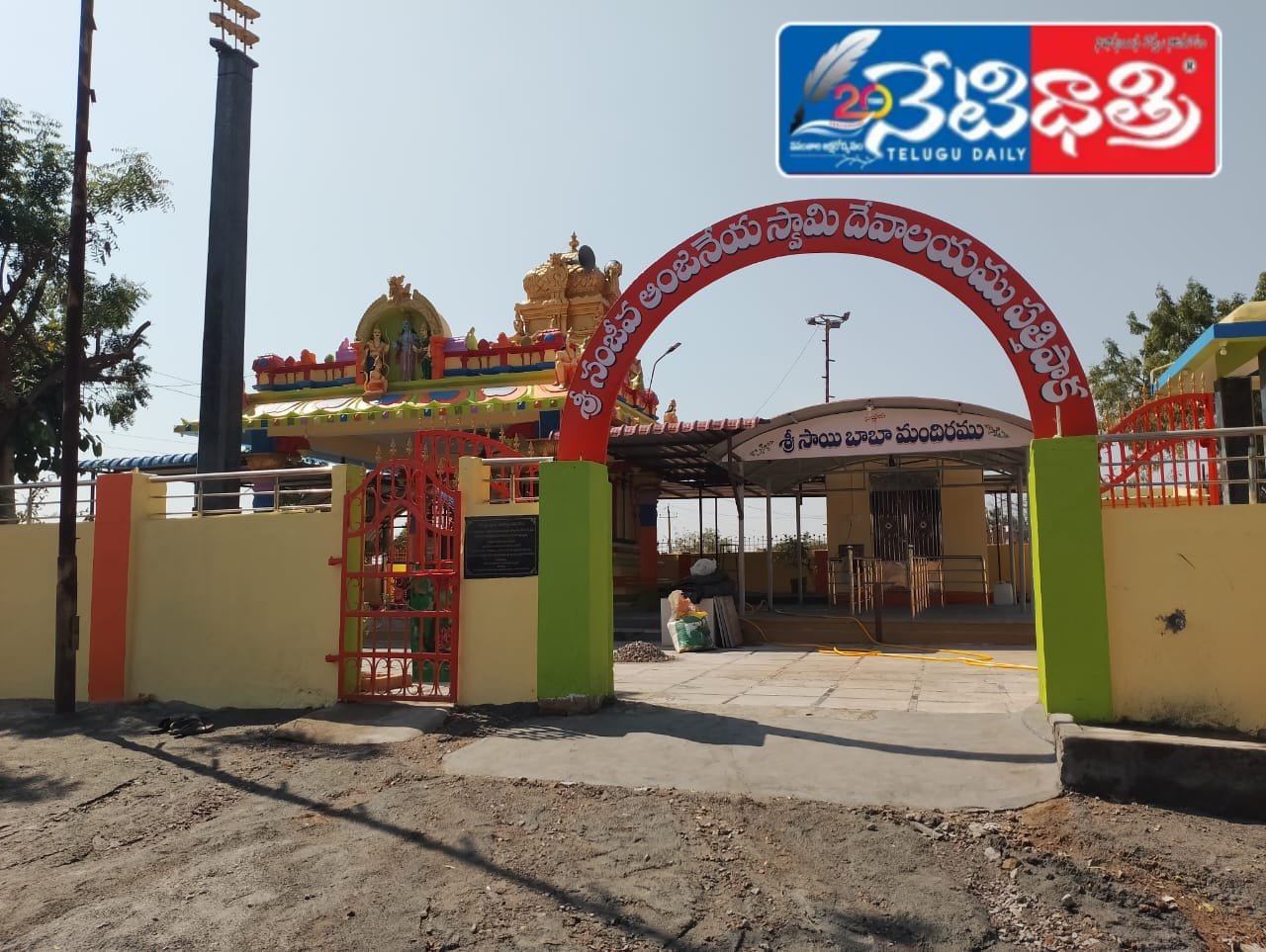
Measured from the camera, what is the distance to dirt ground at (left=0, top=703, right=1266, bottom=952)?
4.02m

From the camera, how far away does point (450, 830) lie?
5.10 m

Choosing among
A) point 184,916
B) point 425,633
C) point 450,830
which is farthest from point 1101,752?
point 425,633

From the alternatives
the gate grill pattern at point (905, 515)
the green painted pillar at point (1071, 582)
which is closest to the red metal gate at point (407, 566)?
the green painted pillar at point (1071, 582)

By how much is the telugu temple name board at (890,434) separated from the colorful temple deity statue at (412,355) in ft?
25.9

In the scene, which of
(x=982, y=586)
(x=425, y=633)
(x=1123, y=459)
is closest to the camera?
(x=1123, y=459)

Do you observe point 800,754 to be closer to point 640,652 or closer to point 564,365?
point 640,652

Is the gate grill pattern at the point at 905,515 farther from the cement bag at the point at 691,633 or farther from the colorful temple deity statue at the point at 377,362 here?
the colorful temple deity statue at the point at 377,362

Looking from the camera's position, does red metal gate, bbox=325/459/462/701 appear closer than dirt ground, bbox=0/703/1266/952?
No

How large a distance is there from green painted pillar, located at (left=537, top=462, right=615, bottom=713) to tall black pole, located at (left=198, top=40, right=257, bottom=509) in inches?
341

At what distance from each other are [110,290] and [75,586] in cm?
940

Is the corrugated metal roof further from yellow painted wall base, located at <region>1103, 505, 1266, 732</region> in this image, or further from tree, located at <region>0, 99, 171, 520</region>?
yellow painted wall base, located at <region>1103, 505, 1266, 732</region>

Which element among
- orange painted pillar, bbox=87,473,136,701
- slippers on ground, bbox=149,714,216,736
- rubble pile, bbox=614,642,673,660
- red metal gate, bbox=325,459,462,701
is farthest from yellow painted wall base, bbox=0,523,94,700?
rubble pile, bbox=614,642,673,660

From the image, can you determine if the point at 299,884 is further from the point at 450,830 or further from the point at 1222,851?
the point at 1222,851

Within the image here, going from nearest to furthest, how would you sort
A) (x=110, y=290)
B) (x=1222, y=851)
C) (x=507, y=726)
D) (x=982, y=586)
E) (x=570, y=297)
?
1. (x=1222, y=851)
2. (x=507, y=726)
3. (x=110, y=290)
4. (x=982, y=586)
5. (x=570, y=297)
